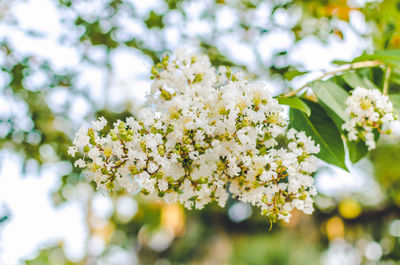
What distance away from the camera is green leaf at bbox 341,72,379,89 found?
1296 mm

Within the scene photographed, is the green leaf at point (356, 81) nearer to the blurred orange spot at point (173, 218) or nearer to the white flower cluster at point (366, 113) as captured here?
the white flower cluster at point (366, 113)

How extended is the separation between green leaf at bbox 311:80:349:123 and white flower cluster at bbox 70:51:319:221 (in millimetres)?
174

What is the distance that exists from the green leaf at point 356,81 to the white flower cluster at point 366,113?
16 cm

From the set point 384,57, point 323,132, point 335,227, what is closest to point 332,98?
point 323,132

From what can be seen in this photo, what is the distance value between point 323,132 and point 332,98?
12 centimetres

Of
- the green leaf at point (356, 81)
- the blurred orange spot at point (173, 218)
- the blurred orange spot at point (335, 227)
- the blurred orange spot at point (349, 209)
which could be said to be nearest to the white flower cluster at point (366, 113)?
the green leaf at point (356, 81)

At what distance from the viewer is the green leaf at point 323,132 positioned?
1.15 metres

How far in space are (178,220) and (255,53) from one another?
18.8 feet

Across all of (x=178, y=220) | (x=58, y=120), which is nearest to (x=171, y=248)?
(x=178, y=220)

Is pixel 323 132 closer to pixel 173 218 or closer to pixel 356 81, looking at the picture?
pixel 356 81

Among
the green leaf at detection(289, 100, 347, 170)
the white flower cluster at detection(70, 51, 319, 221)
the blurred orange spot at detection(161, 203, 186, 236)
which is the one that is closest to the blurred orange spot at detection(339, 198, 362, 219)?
the blurred orange spot at detection(161, 203, 186, 236)

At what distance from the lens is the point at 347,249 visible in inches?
287

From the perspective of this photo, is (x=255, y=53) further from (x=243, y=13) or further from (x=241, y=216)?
(x=241, y=216)

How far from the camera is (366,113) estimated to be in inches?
43.9
